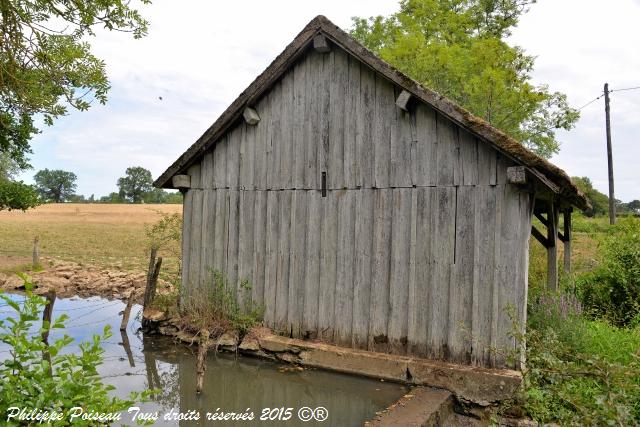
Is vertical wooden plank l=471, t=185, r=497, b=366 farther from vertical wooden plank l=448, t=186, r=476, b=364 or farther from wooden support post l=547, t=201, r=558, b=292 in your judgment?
wooden support post l=547, t=201, r=558, b=292

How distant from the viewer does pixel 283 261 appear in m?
8.79

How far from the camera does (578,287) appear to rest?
426 inches

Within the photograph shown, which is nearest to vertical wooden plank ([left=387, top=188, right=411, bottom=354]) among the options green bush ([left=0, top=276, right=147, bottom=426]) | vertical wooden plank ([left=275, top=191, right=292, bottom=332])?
vertical wooden plank ([left=275, top=191, right=292, bottom=332])

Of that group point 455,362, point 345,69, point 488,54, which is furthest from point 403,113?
point 488,54

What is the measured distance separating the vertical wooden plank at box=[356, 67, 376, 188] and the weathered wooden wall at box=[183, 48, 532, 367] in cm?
2

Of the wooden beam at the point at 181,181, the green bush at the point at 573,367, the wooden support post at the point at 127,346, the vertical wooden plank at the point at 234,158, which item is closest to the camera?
the green bush at the point at 573,367

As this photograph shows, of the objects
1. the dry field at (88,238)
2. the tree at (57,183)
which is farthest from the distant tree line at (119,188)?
the dry field at (88,238)

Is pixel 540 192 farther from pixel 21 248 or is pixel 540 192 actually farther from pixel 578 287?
pixel 21 248

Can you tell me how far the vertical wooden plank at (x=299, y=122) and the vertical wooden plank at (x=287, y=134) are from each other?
0.06m

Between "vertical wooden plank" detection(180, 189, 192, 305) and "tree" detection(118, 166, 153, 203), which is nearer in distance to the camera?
"vertical wooden plank" detection(180, 189, 192, 305)

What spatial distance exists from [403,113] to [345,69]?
1338 mm

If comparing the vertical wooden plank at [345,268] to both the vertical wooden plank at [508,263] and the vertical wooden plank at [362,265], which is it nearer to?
the vertical wooden plank at [362,265]

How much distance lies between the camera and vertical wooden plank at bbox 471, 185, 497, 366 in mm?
6887

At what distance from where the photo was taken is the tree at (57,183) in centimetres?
10325
